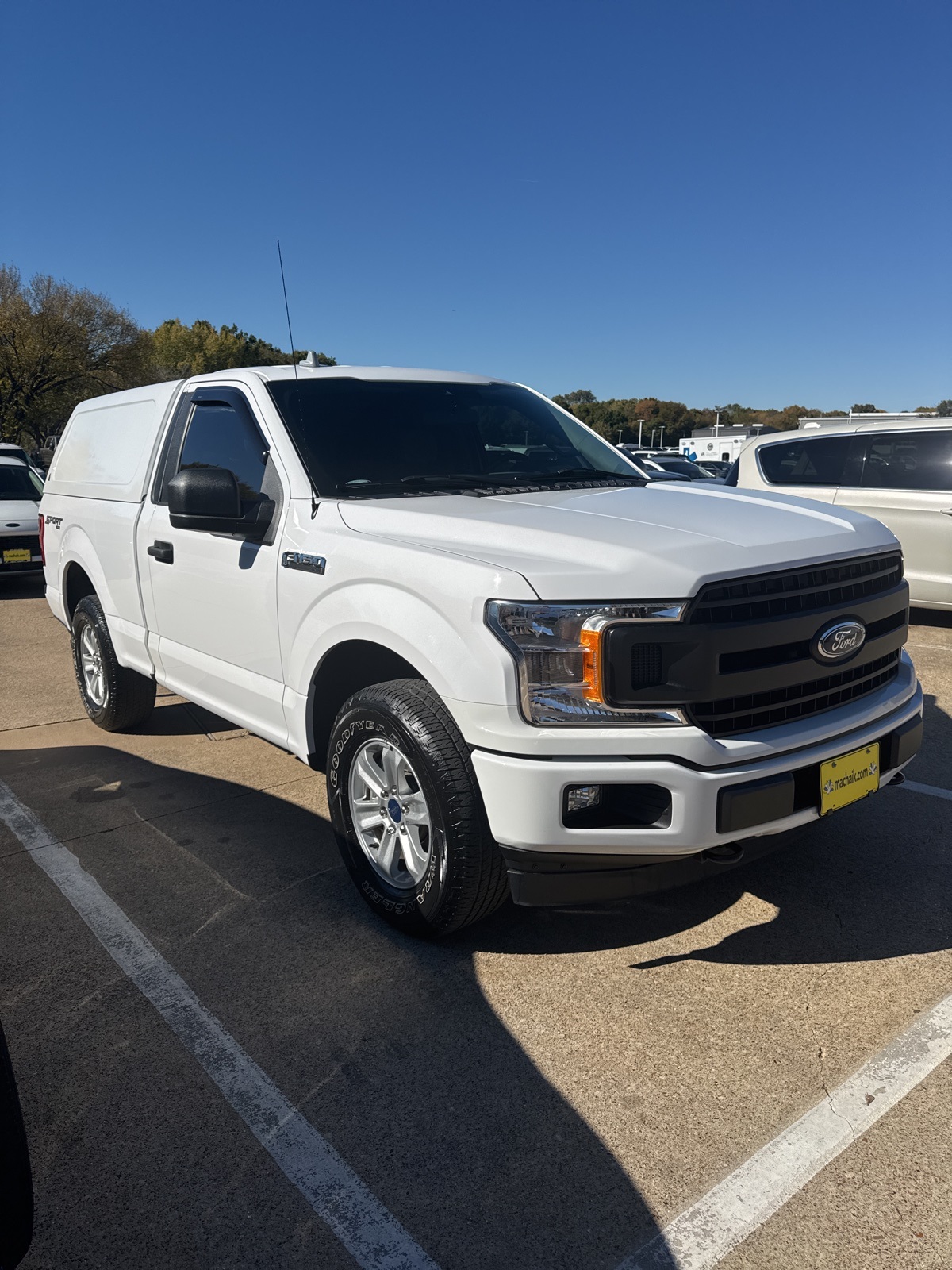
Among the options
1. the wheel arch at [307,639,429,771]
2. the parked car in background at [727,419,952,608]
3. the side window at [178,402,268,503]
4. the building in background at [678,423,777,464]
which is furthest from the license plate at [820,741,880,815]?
the building in background at [678,423,777,464]

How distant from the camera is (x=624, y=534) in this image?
280 centimetres

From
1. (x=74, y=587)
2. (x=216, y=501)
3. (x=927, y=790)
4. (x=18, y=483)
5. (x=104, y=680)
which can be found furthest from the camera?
(x=18, y=483)

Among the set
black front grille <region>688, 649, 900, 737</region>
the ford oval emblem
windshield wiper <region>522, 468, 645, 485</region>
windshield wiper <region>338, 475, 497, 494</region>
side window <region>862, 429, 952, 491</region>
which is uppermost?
windshield wiper <region>338, 475, 497, 494</region>

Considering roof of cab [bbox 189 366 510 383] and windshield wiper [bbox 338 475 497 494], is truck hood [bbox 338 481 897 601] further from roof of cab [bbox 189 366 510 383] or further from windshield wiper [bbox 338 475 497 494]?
roof of cab [bbox 189 366 510 383]

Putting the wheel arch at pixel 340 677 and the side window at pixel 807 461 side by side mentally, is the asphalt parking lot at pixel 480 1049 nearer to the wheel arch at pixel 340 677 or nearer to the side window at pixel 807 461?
the wheel arch at pixel 340 677

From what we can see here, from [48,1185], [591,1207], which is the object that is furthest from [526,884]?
[48,1185]

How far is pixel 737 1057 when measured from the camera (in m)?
2.60

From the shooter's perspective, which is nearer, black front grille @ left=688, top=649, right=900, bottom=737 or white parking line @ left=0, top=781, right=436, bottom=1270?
white parking line @ left=0, top=781, right=436, bottom=1270

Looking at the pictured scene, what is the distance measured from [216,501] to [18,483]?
A: 11.0 metres

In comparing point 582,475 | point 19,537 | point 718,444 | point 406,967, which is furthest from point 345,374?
point 718,444

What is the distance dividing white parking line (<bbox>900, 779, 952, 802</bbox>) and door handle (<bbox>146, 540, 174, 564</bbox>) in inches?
144

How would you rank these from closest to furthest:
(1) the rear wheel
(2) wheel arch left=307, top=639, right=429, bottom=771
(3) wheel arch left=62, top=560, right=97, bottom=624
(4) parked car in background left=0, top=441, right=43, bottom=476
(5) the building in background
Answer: (2) wheel arch left=307, top=639, right=429, bottom=771 < (1) the rear wheel < (3) wheel arch left=62, top=560, right=97, bottom=624 < (4) parked car in background left=0, top=441, right=43, bottom=476 < (5) the building in background

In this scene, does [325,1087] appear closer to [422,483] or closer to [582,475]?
[422,483]

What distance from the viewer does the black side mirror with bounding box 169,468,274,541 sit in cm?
353
